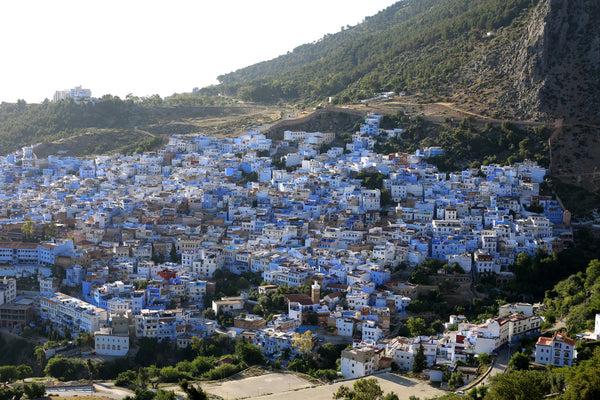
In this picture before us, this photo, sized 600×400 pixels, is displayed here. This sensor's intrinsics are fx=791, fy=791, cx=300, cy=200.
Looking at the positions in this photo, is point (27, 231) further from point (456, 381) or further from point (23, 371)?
point (456, 381)

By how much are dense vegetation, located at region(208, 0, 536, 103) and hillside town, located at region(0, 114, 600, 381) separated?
21.9ft

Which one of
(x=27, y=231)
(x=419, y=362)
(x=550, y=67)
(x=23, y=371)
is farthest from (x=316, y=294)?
(x=550, y=67)

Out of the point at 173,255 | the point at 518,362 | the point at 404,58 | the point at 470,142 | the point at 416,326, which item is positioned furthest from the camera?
the point at 404,58

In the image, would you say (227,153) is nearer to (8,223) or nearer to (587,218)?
(8,223)

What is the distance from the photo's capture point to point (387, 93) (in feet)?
125

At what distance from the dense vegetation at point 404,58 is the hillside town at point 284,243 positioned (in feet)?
21.9

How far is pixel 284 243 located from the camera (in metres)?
23.6

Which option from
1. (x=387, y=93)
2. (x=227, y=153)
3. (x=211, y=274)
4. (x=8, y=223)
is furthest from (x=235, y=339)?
(x=387, y=93)

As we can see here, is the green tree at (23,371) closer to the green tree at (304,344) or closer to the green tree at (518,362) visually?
the green tree at (304,344)

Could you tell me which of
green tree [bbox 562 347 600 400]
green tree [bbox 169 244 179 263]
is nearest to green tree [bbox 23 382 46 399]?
green tree [bbox 169 244 179 263]

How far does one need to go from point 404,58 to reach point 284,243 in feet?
69.1

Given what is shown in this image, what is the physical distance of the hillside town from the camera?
18481mm

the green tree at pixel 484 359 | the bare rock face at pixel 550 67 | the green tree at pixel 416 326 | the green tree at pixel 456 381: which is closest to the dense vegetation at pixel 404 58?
the bare rock face at pixel 550 67

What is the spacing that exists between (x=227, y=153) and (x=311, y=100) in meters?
10.5
